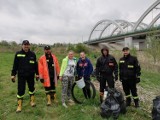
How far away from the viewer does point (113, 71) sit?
7.57 m

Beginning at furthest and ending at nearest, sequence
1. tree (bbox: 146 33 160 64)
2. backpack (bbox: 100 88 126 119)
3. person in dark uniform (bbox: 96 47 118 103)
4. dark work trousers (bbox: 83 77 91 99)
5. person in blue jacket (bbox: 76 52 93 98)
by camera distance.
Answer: tree (bbox: 146 33 160 64) → dark work trousers (bbox: 83 77 91 99) → person in blue jacket (bbox: 76 52 93 98) → person in dark uniform (bbox: 96 47 118 103) → backpack (bbox: 100 88 126 119)

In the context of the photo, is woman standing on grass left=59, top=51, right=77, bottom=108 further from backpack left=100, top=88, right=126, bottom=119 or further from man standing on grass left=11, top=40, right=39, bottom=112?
backpack left=100, top=88, right=126, bottom=119

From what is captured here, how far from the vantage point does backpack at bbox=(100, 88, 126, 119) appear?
6.62 meters

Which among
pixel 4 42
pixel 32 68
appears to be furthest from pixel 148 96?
pixel 4 42

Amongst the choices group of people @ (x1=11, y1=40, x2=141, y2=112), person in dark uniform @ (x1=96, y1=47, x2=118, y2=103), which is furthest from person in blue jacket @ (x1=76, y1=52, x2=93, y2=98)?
person in dark uniform @ (x1=96, y1=47, x2=118, y2=103)

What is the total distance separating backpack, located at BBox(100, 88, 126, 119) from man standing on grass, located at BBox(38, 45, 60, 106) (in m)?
1.75

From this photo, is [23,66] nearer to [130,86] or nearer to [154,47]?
[130,86]

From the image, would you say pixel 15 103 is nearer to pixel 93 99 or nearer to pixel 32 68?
pixel 32 68

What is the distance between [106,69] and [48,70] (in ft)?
5.53

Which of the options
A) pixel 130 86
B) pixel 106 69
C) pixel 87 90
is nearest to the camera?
pixel 106 69

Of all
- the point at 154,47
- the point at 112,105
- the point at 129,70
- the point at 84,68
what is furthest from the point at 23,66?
the point at 154,47

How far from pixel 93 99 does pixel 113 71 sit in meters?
1.10

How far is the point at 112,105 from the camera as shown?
6.70m

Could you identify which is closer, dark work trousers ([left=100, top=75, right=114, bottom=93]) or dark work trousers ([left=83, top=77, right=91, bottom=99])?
dark work trousers ([left=100, top=75, right=114, bottom=93])
